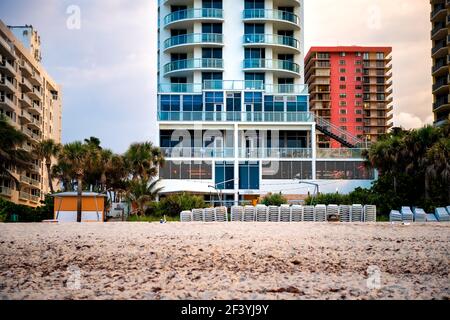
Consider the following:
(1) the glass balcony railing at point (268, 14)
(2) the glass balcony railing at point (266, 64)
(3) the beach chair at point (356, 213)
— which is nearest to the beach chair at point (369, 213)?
(3) the beach chair at point (356, 213)

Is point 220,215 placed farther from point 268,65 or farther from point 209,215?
point 268,65

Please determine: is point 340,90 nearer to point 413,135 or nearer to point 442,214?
point 413,135

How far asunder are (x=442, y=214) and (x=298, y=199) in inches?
818

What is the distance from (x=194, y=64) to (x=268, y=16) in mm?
8328

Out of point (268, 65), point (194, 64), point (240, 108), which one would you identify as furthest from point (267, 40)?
point (240, 108)

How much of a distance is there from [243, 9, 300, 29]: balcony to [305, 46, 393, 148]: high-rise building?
179ft

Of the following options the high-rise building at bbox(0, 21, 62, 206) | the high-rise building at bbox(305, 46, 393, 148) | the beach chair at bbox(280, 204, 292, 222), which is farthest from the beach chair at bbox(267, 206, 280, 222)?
the high-rise building at bbox(305, 46, 393, 148)

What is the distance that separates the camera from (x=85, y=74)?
51.4ft

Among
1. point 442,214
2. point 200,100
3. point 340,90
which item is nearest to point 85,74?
point 442,214

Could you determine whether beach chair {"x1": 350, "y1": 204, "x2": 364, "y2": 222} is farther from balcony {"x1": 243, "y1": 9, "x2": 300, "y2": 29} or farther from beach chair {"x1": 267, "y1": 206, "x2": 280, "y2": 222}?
balcony {"x1": 243, "y1": 9, "x2": 300, "y2": 29}

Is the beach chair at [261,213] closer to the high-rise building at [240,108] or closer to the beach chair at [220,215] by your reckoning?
the beach chair at [220,215]

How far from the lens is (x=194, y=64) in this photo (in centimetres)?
5962

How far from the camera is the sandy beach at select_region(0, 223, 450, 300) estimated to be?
8391mm
